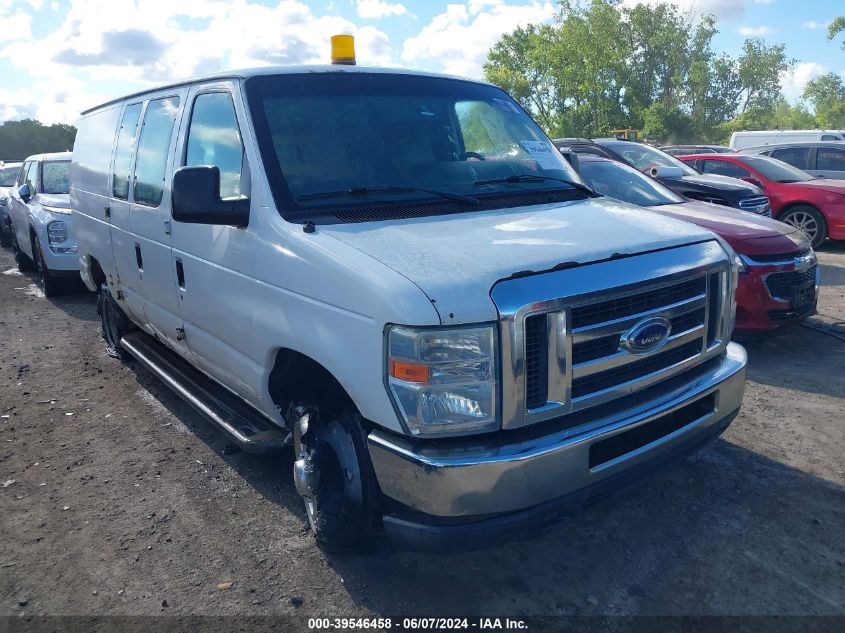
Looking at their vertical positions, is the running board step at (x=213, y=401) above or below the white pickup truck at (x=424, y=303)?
below

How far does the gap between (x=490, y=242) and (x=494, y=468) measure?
0.90 meters

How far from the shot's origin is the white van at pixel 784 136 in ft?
77.8

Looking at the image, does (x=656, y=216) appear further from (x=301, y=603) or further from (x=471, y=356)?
(x=301, y=603)

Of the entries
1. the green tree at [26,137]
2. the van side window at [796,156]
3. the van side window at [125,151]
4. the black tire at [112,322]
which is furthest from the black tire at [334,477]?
the green tree at [26,137]

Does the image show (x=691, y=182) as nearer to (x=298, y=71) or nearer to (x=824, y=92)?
(x=298, y=71)

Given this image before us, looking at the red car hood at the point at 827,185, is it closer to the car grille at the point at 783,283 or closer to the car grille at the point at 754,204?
the car grille at the point at 754,204

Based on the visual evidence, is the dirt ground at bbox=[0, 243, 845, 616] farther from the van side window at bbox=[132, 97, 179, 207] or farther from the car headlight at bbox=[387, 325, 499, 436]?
the van side window at bbox=[132, 97, 179, 207]

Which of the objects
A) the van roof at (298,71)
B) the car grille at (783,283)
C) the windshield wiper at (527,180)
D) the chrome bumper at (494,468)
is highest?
the van roof at (298,71)

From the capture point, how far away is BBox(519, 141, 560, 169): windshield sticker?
3.83 meters

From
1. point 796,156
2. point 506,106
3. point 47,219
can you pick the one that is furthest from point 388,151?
point 796,156

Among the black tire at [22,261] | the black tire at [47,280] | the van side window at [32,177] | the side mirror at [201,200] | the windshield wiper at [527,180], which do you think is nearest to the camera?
the side mirror at [201,200]

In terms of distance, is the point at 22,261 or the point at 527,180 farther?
the point at 22,261

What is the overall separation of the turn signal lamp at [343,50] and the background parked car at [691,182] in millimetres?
4630

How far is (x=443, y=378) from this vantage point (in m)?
2.38
